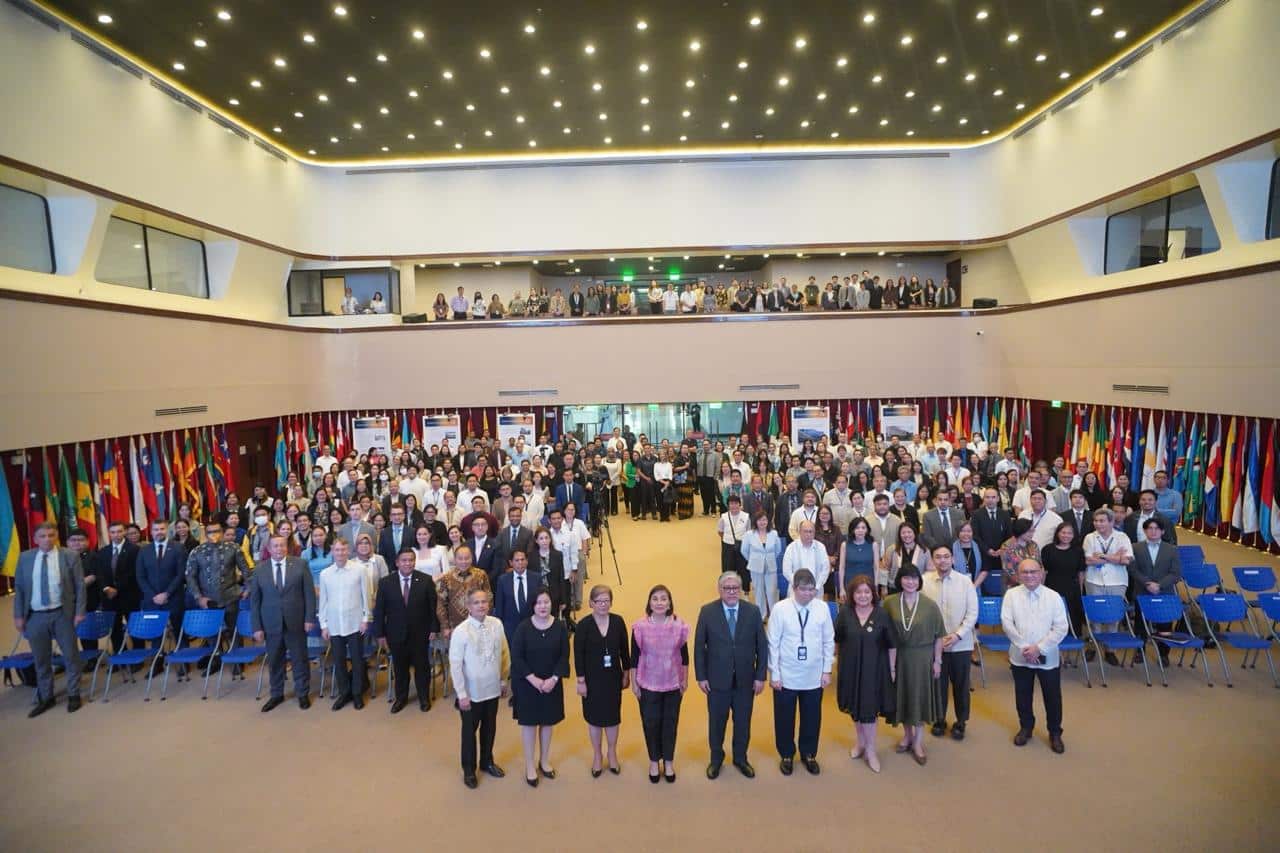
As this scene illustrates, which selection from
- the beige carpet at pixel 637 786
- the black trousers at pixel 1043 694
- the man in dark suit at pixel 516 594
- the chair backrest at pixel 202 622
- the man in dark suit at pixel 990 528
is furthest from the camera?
the man in dark suit at pixel 990 528

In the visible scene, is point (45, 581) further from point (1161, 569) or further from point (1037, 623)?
point (1161, 569)

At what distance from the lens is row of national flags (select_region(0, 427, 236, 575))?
10086mm

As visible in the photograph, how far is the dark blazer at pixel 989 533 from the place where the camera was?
7.73 meters

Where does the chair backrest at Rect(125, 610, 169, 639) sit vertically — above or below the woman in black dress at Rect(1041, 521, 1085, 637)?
below

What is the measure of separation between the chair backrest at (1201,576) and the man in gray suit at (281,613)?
29.9 feet

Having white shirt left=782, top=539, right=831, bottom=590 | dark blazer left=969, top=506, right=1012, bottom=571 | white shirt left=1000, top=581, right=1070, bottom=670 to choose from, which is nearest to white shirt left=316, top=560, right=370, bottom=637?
white shirt left=782, top=539, right=831, bottom=590

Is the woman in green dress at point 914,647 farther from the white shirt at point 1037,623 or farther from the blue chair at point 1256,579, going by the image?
the blue chair at point 1256,579

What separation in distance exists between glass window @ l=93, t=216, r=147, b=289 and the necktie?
25.8 feet

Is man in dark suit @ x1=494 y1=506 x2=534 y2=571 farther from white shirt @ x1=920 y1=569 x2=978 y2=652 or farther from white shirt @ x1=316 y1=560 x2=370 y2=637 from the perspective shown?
white shirt @ x1=920 y1=569 x2=978 y2=652

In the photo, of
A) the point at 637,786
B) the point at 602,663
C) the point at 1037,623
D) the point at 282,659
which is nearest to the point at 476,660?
the point at 602,663

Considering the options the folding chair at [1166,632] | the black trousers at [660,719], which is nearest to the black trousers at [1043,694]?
the folding chair at [1166,632]

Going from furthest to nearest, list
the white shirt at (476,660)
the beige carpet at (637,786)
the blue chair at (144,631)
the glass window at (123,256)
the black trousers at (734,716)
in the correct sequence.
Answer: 1. the glass window at (123,256)
2. the blue chair at (144,631)
3. the black trousers at (734,716)
4. the white shirt at (476,660)
5. the beige carpet at (637,786)

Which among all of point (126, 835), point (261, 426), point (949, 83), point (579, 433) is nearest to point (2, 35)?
point (261, 426)

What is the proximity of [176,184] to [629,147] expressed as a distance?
33.1ft
